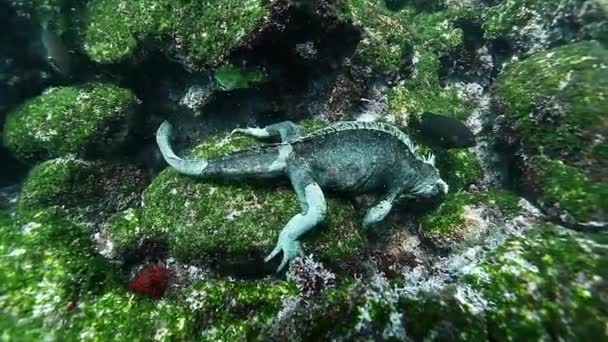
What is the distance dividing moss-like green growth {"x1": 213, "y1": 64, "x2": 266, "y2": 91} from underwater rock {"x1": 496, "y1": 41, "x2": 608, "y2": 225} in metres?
5.27

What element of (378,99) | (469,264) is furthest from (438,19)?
(469,264)

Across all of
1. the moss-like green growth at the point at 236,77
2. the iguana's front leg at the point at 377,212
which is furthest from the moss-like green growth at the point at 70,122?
the iguana's front leg at the point at 377,212

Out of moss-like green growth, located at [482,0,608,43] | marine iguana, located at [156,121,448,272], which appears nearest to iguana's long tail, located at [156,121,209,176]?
marine iguana, located at [156,121,448,272]

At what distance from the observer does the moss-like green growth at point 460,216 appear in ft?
23.4

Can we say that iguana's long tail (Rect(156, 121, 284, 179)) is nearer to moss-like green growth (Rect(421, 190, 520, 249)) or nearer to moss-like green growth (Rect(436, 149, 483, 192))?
moss-like green growth (Rect(421, 190, 520, 249))

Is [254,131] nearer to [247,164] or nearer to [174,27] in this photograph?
[247,164]

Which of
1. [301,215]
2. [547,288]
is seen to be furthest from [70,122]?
[547,288]

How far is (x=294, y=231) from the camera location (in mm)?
6461

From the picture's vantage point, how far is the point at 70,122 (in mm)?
8477

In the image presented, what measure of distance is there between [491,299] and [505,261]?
729 mm

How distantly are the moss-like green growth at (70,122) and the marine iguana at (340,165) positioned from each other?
1.71m

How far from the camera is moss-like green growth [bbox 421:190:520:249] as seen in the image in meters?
7.12

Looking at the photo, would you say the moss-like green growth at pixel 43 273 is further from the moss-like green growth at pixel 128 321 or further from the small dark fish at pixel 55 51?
the small dark fish at pixel 55 51

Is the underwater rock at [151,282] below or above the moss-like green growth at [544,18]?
below
